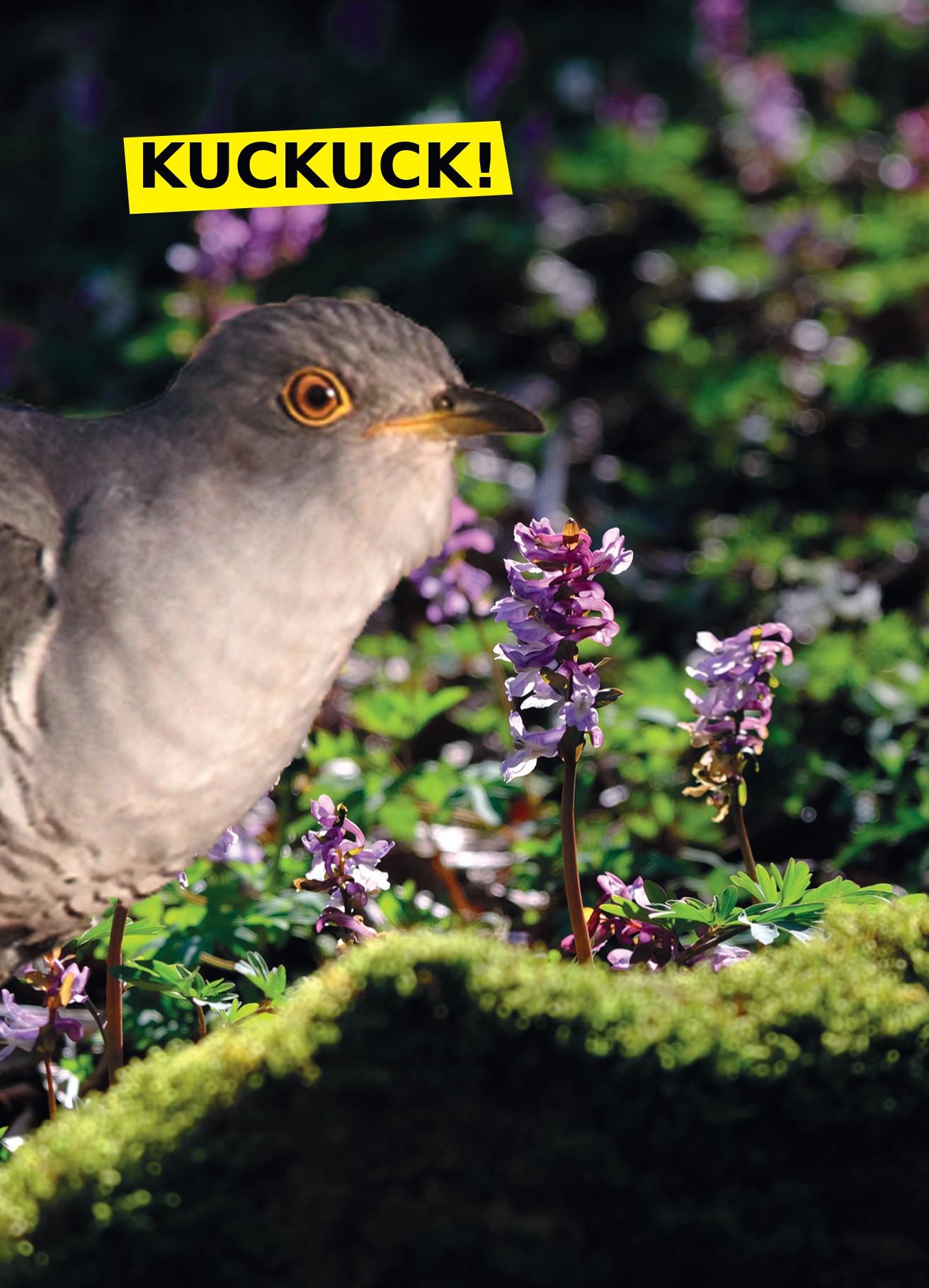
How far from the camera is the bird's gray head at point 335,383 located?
5.01ft

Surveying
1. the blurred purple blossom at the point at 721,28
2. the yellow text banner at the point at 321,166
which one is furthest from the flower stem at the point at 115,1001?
the blurred purple blossom at the point at 721,28

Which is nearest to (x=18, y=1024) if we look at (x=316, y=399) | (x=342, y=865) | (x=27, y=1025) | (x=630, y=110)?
(x=27, y=1025)

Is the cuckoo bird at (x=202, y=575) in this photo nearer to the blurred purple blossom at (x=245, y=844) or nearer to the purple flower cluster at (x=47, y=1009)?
the purple flower cluster at (x=47, y=1009)

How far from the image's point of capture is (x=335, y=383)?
60.5 inches

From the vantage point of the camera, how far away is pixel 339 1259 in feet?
4.39

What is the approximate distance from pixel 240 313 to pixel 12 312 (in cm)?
514

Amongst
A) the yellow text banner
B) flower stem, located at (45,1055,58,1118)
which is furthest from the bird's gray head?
flower stem, located at (45,1055,58,1118)

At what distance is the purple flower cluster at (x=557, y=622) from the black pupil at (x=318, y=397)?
36 cm

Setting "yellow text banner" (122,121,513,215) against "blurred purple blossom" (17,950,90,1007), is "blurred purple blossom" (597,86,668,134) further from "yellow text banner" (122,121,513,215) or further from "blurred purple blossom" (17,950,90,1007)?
"blurred purple blossom" (17,950,90,1007)

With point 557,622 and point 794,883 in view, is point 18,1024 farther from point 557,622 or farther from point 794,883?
point 794,883

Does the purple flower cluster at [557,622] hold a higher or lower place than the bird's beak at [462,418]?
lower

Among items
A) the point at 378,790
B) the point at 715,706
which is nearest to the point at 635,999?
the point at 715,706

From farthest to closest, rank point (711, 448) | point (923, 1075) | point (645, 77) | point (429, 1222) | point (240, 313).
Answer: point (645, 77) < point (711, 448) < point (240, 313) < point (923, 1075) < point (429, 1222)

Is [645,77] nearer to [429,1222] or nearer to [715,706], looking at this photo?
[715,706]
